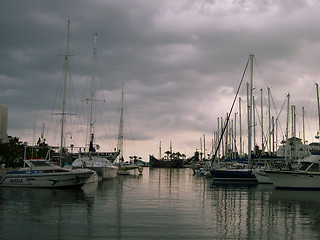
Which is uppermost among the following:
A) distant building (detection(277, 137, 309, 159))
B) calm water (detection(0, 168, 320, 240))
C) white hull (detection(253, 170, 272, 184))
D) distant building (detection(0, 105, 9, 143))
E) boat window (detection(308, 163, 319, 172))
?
distant building (detection(0, 105, 9, 143))

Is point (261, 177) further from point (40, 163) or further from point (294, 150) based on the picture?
point (40, 163)

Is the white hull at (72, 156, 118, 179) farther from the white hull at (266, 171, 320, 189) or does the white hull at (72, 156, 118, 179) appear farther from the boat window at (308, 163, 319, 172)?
the boat window at (308, 163, 319, 172)

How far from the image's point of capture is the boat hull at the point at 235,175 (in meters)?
51.0

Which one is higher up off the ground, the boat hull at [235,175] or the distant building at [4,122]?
the distant building at [4,122]

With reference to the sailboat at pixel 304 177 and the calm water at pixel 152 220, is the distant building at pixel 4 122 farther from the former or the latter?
the sailboat at pixel 304 177

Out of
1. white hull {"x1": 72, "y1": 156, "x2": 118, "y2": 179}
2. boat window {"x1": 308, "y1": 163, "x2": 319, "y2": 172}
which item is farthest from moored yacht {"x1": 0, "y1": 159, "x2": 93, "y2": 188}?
boat window {"x1": 308, "y1": 163, "x2": 319, "y2": 172}

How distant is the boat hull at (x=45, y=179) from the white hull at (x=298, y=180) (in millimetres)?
20424

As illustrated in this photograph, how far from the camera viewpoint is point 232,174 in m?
51.7

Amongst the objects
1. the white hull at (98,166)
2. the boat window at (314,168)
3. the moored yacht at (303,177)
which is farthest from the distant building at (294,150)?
the white hull at (98,166)

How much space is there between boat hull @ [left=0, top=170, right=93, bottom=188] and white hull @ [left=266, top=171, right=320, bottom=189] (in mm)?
20424

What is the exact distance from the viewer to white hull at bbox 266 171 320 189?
1484 inches

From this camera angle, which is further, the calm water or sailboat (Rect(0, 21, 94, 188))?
sailboat (Rect(0, 21, 94, 188))

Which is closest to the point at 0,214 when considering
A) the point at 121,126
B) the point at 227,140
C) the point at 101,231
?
the point at 101,231

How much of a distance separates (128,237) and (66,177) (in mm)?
21856
